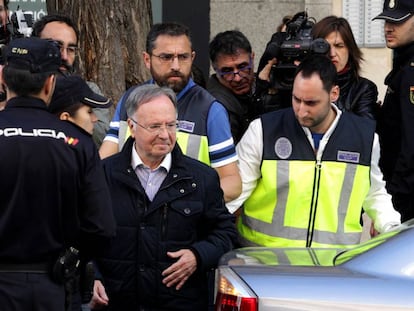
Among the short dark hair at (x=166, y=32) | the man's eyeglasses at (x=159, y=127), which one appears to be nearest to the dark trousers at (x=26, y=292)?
the man's eyeglasses at (x=159, y=127)

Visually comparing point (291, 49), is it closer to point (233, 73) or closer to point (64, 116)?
point (233, 73)

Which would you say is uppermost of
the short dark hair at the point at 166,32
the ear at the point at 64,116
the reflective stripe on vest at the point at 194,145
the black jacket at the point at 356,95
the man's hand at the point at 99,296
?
the short dark hair at the point at 166,32

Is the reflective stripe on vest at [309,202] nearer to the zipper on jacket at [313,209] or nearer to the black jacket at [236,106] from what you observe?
the zipper on jacket at [313,209]

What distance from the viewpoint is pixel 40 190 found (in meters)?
4.12

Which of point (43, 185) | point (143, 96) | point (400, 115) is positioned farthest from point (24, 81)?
point (400, 115)

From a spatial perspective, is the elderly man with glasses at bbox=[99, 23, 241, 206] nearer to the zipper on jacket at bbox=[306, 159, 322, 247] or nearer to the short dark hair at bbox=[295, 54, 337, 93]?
the zipper on jacket at bbox=[306, 159, 322, 247]

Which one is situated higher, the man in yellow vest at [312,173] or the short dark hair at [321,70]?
the short dark hair at [321,70]

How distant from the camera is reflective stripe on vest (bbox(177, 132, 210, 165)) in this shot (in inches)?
210

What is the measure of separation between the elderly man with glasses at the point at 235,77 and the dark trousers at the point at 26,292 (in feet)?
7.15

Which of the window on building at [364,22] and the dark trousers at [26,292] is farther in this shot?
the window on building at [364,22]

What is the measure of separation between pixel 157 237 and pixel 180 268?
0.18 meters

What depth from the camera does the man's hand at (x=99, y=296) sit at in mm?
4691

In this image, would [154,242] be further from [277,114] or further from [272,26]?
[272,26]

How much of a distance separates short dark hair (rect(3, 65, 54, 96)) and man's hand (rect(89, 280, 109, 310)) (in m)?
1.00
